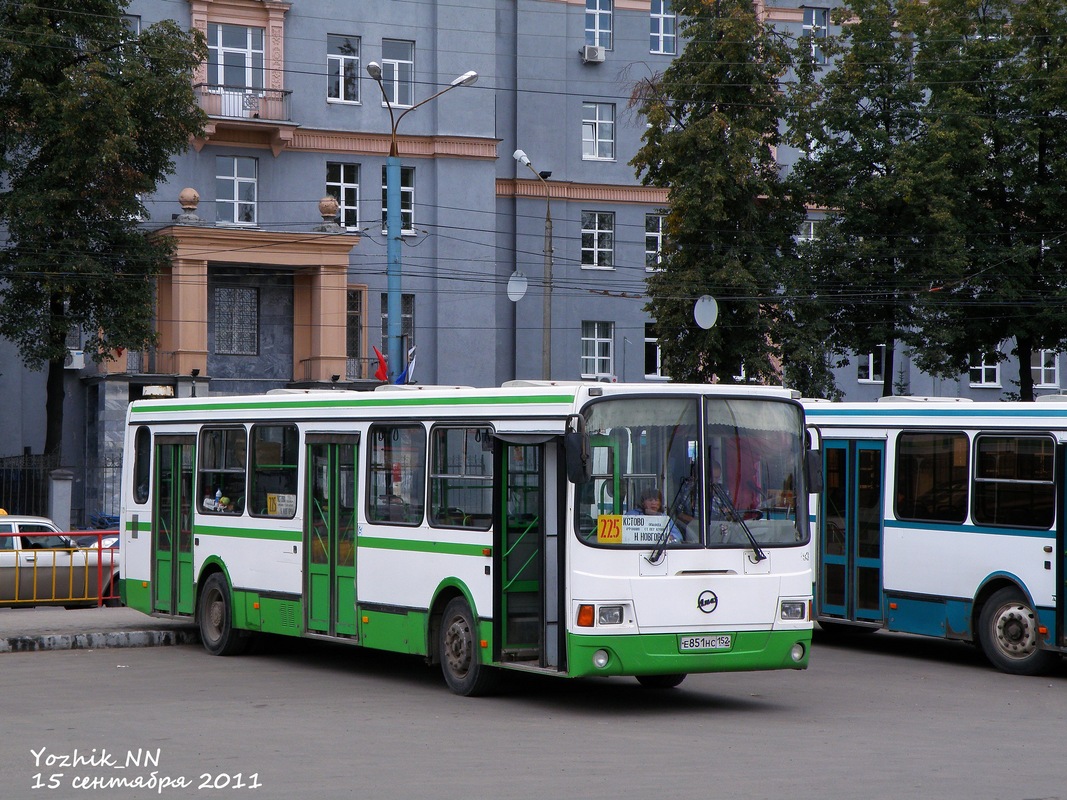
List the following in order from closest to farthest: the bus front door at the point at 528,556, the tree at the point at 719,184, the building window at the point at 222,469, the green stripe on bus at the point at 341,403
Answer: the bus front door at the point at 528,556 → the green stripe on bus at the point at 341,403 → the building window at the point at 222,469 → the tree at the point at 719,184

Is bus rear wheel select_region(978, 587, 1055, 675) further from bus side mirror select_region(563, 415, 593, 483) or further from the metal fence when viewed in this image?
the metal fence

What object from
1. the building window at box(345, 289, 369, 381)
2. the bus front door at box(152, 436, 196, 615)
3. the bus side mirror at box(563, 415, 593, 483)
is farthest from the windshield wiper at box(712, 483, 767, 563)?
the building window at box(345, 289, 369, 381)

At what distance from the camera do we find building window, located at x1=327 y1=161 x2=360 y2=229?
1849 inches

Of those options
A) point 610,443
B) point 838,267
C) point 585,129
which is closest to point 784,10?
point 585,129

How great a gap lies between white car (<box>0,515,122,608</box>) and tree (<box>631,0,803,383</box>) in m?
17.5

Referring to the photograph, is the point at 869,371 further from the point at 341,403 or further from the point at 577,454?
the point at 577,454

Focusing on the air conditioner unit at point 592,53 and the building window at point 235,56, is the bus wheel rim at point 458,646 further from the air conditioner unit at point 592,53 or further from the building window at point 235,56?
the air conditioner unit at point 592,53

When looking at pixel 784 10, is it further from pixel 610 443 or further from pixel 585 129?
pixel 610 443

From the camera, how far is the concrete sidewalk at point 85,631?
18.0 metres

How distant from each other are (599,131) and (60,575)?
32.2m

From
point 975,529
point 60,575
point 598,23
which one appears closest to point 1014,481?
point 975,529

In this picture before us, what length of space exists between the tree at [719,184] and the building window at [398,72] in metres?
11.3

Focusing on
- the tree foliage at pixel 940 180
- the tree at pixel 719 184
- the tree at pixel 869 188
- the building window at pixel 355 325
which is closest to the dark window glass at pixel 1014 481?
the tree at pixel 719 184

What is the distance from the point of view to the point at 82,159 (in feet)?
108
